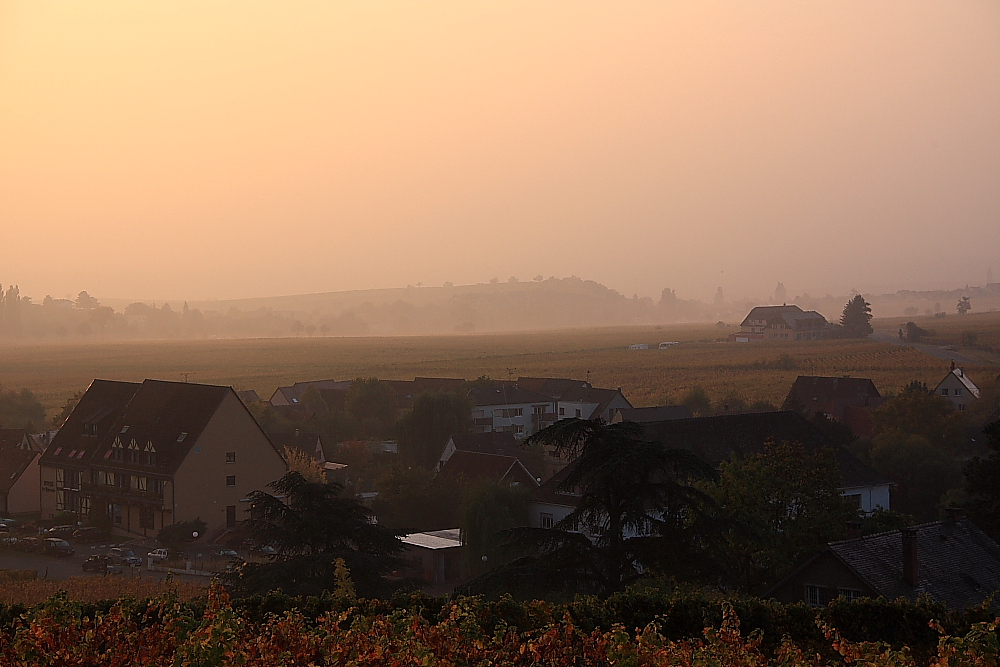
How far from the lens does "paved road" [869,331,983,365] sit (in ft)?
346

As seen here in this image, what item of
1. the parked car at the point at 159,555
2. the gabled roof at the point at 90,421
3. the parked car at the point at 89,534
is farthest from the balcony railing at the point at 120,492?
the parked car at the point at 159,555

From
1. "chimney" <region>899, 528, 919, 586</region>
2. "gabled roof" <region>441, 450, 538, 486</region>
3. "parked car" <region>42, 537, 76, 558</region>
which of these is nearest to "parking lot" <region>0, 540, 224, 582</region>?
"parked car" <region>42, 537, 76, 558</region>

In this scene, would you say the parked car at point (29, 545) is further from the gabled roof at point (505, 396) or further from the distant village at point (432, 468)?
the gabled roof at point (505, 396)

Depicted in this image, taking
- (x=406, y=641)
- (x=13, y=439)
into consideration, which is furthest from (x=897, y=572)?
(x=13, y=439)

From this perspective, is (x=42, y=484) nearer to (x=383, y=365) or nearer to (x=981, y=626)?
(x=981, y=626)

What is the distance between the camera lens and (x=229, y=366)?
147125mm

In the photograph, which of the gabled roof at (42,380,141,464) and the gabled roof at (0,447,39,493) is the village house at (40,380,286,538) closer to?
the gabled roof at (42,380,141,464)

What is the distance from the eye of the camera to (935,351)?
120 m

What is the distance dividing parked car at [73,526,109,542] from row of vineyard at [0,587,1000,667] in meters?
32.1

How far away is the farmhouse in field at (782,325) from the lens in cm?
16788

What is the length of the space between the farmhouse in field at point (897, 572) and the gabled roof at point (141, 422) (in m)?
30.0

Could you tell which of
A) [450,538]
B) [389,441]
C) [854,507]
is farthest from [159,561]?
[389,441]

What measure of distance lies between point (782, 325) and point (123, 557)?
150986 mm

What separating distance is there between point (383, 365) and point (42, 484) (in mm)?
97260
